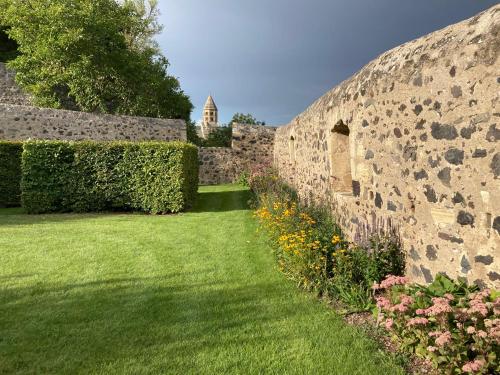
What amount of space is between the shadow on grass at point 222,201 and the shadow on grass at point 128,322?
19.6 feet

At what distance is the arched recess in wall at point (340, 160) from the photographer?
237 inches

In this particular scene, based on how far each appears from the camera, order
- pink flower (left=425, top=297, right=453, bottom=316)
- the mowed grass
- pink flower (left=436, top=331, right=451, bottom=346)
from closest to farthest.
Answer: pink flower (left=436, top=331, right=451, bottom=346), pink flower (left=425, top=297, right=453, bottom=316), the mowed grass

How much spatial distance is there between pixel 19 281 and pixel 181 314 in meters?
2.35

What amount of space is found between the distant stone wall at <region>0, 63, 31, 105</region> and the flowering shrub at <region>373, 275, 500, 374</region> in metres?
21.3

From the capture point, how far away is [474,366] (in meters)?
2.27

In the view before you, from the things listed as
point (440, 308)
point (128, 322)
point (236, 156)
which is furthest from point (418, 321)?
point (236, 156)

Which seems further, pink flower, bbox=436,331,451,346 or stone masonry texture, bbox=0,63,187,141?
stone masonry texture, bbox=0,63,187,141

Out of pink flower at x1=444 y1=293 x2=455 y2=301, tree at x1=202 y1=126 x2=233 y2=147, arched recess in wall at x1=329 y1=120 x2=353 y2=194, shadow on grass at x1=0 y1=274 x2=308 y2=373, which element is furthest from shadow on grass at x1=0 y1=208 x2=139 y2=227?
tree at x1=202 y1=126 x2=233 y2=147

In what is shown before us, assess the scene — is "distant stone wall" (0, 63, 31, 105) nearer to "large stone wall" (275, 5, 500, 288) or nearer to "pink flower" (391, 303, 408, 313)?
"large stone wall" (275, 5, 500, 288)

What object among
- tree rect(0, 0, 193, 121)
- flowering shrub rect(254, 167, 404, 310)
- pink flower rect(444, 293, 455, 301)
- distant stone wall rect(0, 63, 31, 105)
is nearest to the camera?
pink flower rect(444, 293, 455, 301)

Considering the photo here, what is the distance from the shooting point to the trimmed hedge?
31.3 ft

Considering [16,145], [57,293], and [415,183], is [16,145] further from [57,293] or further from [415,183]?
[415,183]

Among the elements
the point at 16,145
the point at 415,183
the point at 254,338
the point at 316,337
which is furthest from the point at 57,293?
the point at 16,145

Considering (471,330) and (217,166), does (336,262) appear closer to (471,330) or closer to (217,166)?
(471,330)
